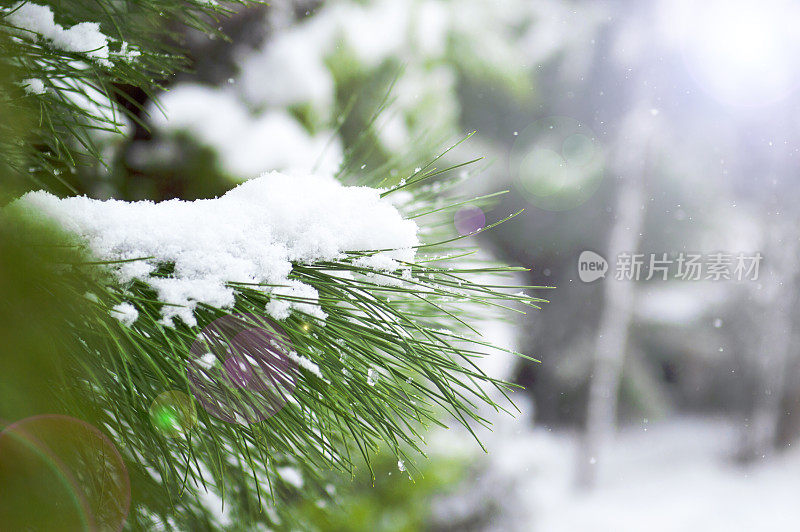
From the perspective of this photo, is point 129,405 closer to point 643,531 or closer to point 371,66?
point 371,66

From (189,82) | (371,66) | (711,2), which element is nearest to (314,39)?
(371,66)

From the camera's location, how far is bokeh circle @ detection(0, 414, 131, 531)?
10.0 inches

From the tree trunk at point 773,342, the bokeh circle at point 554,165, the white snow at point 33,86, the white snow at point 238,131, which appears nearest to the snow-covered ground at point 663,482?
the tree trunk at point 773,342

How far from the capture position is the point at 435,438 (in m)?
2.16

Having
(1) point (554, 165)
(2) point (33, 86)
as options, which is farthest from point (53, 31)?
(1) point (554, 165)

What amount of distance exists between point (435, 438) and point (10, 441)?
204cm

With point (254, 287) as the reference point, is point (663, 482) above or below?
below

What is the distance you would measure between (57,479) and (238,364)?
11 centimetres

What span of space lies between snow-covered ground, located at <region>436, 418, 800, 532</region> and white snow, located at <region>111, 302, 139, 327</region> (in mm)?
3335

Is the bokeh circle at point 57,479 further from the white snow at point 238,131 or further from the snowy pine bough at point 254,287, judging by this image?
the white snow at point 238,131

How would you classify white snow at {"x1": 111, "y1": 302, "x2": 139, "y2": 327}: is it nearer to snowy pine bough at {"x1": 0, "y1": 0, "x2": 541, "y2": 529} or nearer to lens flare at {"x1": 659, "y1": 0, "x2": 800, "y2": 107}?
snowy pine bough at {"x1": 0, "y1": 0, "x2": 541, "y2": 529}

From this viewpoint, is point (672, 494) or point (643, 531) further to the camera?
point (672, 494)

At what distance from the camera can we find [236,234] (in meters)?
0.33

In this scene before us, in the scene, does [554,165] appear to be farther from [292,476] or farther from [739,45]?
[292,476]
